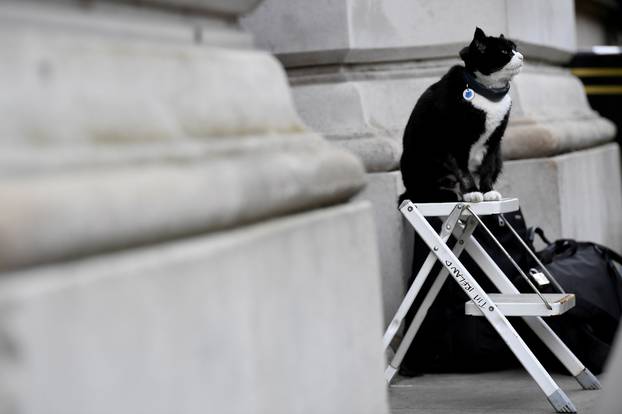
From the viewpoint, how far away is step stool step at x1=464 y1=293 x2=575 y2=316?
414 centimetres

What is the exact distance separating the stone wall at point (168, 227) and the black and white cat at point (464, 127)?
1.89 meters

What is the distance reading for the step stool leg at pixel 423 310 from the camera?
4477 mm

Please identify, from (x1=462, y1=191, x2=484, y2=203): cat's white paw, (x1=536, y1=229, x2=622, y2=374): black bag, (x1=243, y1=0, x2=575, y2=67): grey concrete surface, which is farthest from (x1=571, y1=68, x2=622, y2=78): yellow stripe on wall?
(x1=462, y1=191, x2=484, y2=203): cat's white paw

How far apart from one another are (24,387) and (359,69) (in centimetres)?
408

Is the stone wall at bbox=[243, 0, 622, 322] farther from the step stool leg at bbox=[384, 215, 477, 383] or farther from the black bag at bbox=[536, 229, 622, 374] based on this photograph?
the black bag at bbox=[536, 229, 622, 374]

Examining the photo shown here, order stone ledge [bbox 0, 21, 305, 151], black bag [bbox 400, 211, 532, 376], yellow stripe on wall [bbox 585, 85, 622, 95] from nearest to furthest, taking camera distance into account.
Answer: stone ledge [bbox 0, 21, 305, 151]
black bag [bbox 400, 211, 532, 376]
yellow stripe on wall [bbox 585, 85, 622, 95]

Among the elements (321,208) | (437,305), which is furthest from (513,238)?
(321,208)

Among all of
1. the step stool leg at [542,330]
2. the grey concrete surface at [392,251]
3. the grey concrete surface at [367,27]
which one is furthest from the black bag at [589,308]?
the grey concrete surface at [367,27]

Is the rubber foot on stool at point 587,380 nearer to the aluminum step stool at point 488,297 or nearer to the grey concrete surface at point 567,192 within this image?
the aluminum step stool at point 488,297

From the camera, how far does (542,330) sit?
442cm

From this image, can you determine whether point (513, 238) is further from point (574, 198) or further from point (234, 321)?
point (234, 321)

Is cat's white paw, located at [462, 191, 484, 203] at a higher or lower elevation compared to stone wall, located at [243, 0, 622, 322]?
lower

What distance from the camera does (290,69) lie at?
5590 millimetres

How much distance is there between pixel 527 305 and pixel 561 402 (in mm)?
363
